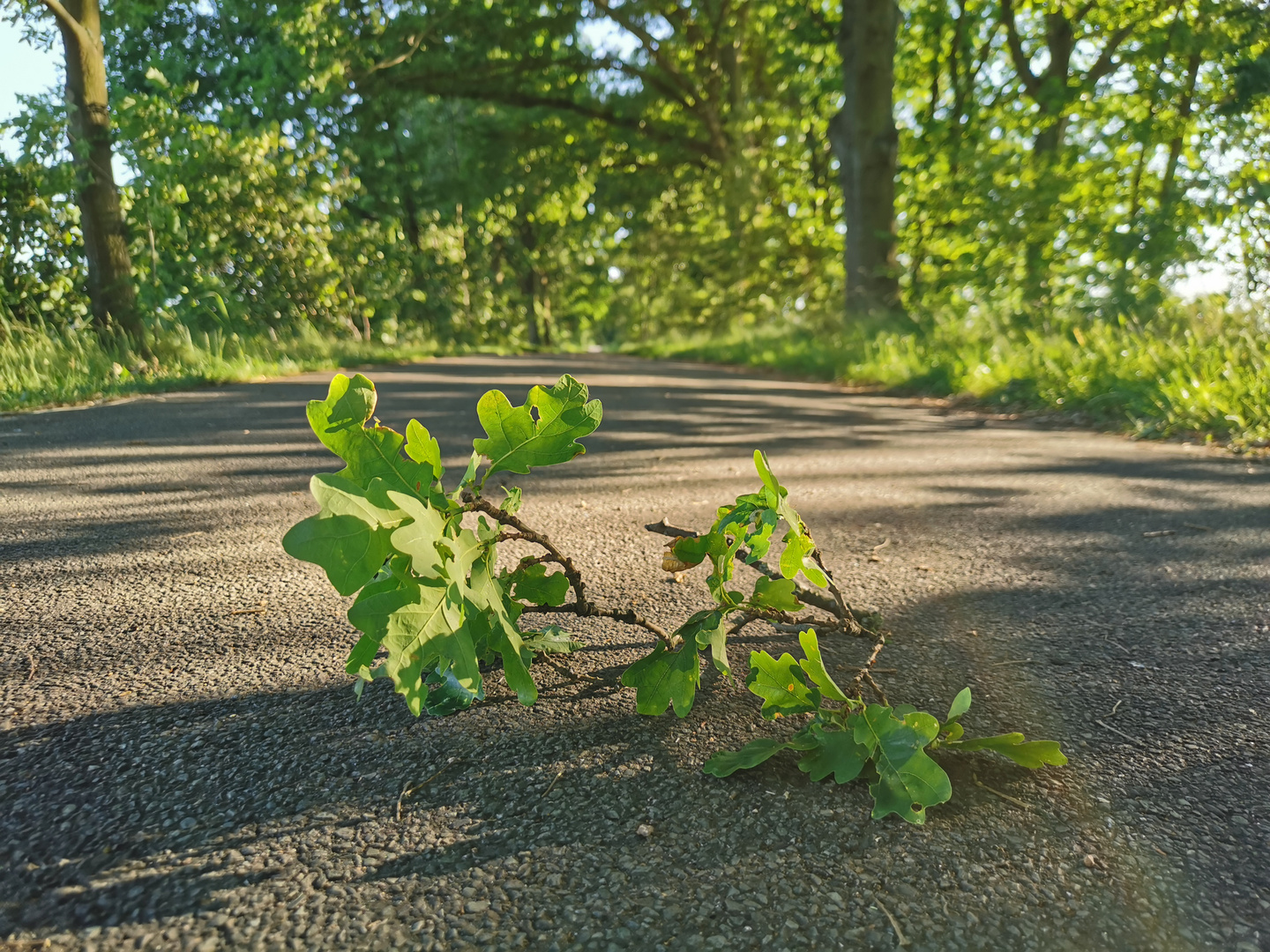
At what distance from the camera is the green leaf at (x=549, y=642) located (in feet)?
5.04

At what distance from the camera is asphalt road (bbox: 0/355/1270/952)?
975 millimetres

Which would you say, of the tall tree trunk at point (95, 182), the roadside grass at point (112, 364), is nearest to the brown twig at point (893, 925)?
the roadside grass at point (112, 364)

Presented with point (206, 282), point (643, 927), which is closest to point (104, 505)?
point (643, 927)

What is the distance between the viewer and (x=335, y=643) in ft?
5.71

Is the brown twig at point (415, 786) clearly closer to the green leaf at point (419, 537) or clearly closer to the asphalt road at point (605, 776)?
the asphalt road at point (605, 776)

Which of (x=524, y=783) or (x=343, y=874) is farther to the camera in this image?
(x=524, y=783)

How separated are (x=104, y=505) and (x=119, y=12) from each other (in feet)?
28.1

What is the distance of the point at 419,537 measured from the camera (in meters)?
1.07

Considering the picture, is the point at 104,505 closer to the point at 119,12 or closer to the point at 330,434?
the point at 330,434

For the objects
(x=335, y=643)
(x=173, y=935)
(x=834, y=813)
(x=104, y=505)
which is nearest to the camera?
(x=173, y=935)

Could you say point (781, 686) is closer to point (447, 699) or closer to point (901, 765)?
point (901, 765)

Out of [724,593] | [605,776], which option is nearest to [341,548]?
[605,776]

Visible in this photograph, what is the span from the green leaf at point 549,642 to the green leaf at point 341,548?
534mm

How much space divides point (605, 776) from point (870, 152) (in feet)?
40.6
